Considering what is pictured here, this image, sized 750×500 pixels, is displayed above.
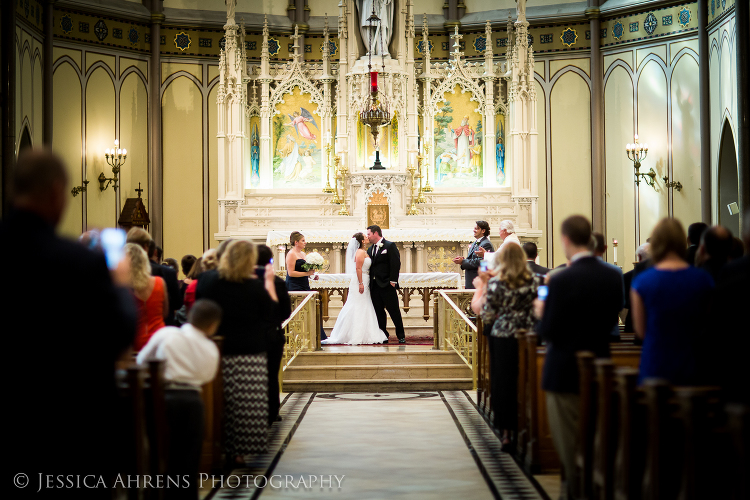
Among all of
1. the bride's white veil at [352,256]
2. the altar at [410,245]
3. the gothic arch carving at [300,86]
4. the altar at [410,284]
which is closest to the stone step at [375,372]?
the bride's white veil at [352,256]

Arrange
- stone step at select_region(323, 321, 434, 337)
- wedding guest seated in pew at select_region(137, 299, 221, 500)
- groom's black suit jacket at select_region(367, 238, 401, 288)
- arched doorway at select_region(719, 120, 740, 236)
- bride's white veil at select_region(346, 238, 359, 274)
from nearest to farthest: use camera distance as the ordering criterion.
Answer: wedding guest seated in pew at select_region(137, 299, 221, 500), groom's black suit jacket at select_region(367, 238, 401, 288), bride's white veil at select_region(346, 238, 359, 274), stone step at select_region(323, 321, 434, 337), arched doorway at select_region(719, 120, 740, 236)

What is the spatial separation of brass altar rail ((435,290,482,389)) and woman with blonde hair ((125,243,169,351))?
4.23m

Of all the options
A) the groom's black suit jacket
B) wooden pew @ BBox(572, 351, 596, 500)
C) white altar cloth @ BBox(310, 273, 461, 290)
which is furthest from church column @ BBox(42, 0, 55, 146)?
wooden pew @ BBox(572, 351, 596, 500)

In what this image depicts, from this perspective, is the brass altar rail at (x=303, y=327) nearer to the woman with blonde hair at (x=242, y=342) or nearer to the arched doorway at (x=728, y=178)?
the woman with blonde hair at (x=242, y=342)

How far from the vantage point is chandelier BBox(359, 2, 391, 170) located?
14.2 metres

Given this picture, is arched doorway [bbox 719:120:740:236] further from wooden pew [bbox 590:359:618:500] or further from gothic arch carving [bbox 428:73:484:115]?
wooden pew [bbox 590:359:618:500]

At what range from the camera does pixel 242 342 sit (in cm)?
573

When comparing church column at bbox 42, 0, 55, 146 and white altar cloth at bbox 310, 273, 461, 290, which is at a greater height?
church column at bbox 42, 0, 55, 146

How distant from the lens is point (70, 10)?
15.6 meters

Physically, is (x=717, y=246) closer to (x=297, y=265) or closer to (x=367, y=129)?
(x=297, y=265)

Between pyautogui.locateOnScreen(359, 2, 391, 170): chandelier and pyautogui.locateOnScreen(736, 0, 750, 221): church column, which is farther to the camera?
pyautogui.locateOnScreen(359, 2, 391, 170): chandelier

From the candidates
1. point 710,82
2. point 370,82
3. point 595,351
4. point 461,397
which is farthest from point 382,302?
point 710,82

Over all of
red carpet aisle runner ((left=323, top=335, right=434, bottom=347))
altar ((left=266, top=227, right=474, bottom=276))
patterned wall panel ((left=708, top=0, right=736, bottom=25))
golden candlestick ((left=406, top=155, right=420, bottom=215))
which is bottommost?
red carpet aisle runner ((left=323, top=335, right=434, bottom=347))

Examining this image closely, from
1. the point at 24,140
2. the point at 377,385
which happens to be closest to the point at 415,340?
the point at 377,385
